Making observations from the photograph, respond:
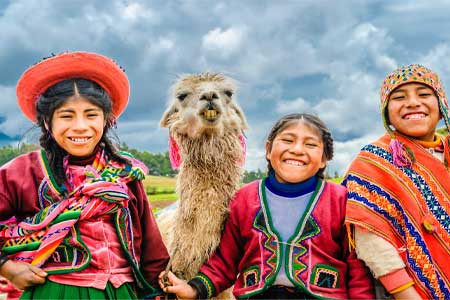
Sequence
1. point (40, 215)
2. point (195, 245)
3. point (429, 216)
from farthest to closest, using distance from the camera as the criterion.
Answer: point (195, 245)
point (429, 216)
point (40, 215)

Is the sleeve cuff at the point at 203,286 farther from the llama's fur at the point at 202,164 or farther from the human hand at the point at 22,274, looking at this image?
the human hand at the point at 22,274

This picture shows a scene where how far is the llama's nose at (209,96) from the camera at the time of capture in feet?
12.1

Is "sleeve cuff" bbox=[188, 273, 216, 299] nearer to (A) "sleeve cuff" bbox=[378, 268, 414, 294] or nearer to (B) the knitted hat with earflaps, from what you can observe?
(A) "sleeve cuff" bbox=[378, 268, 414, 294]

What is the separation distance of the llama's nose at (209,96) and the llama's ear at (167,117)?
41 cm

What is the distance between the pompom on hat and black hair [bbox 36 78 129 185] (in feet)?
0.13

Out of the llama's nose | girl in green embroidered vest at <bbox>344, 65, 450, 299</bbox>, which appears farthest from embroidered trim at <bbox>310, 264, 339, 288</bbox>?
the llama's nose

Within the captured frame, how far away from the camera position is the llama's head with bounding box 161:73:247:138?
12.0 feet

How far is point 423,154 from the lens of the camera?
3311mm

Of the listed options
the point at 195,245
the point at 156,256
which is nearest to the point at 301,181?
the point at 195,245

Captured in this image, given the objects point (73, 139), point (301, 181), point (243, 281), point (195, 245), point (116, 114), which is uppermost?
point (116, 114)

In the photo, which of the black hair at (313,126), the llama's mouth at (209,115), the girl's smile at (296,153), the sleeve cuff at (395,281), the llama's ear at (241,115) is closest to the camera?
Answer: the sleeve cuff at (395,281)

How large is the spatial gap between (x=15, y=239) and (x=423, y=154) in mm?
2490

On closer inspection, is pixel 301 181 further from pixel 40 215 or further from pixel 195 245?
pixel 40 215

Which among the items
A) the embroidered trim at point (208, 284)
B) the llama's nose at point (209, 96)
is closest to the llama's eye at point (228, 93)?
the llama's nose at point (209, 96)
